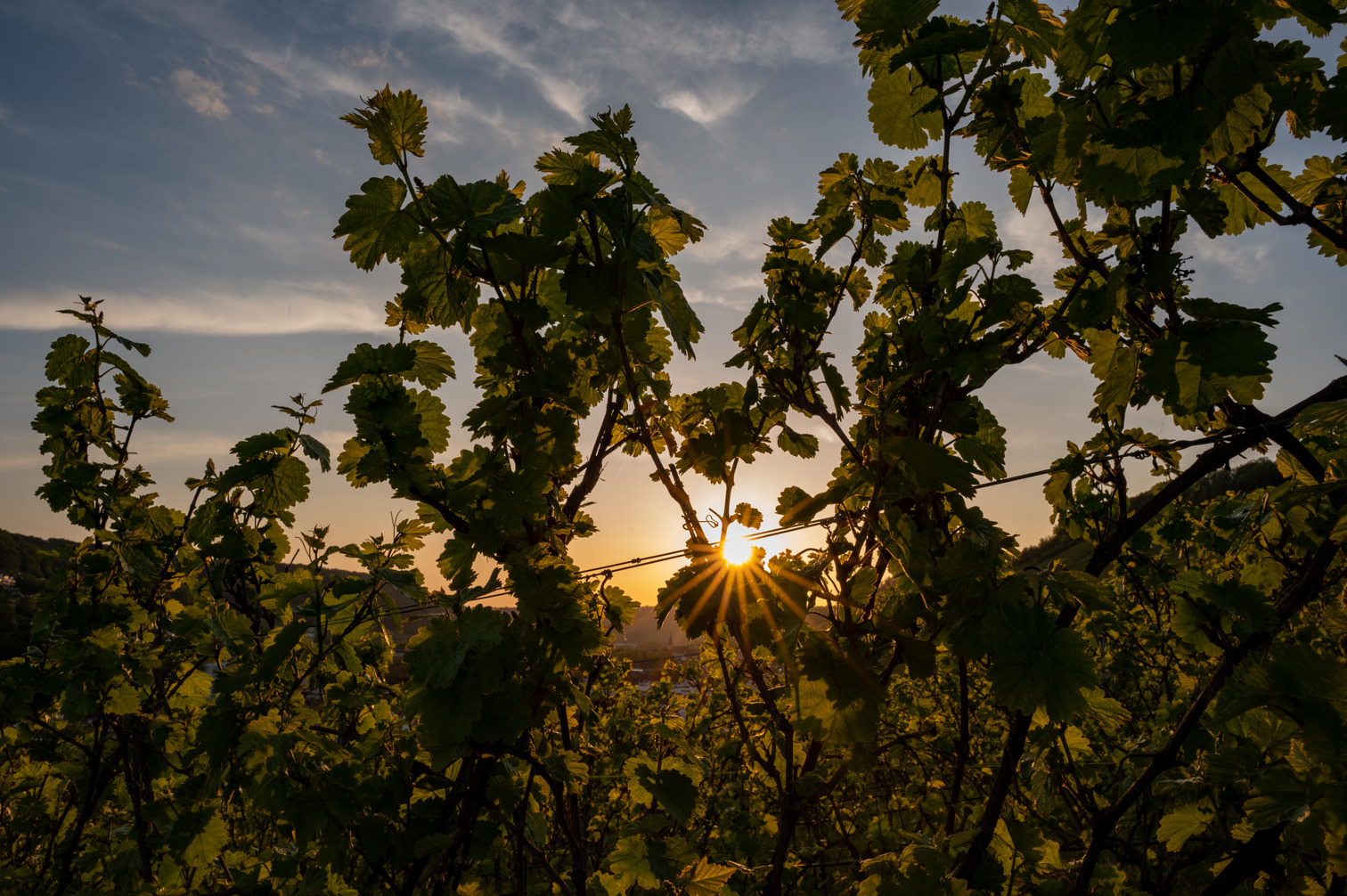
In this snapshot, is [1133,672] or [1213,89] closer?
[1213,89]

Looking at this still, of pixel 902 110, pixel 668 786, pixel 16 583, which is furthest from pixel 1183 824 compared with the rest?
pixel 16 583

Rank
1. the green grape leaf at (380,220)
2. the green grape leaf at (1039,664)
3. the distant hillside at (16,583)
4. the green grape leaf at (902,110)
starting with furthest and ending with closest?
the distant hillside at (16,583) → the green grape leaf at (902,110) → the green grape leaf at (380,220) → the green grape leaf at (1039,664)

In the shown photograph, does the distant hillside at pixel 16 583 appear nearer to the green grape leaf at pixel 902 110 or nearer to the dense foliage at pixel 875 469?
the dense foliage at pixel 875 469

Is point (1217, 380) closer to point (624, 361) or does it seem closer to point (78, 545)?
point (624, 361)

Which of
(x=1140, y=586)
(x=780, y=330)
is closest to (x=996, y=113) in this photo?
(x=780, y=330)

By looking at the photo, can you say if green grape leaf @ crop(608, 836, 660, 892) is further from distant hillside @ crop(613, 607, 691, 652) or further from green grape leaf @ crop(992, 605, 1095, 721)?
green grape leaf @ crop(992, 605, 1095, 721)

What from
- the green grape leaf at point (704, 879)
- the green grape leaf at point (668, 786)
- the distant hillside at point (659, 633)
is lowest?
the green grape leaf at point (704, 879)

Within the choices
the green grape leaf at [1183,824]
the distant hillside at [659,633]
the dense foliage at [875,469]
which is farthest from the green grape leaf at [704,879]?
the green grape leaf at [1183,824]

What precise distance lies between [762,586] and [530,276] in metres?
1.11

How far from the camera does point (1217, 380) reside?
143 cm

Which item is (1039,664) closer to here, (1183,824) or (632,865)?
(1183,824)

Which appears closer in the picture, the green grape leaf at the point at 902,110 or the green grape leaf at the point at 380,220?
the green grape leaf at the point at 380,220

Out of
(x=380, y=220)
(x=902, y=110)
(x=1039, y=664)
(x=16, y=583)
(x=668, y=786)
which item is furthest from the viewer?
(x=16, y=583)

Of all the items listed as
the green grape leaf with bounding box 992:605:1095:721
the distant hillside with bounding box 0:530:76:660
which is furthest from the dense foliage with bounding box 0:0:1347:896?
the distant hillside with bounding box 0:530:76:660
